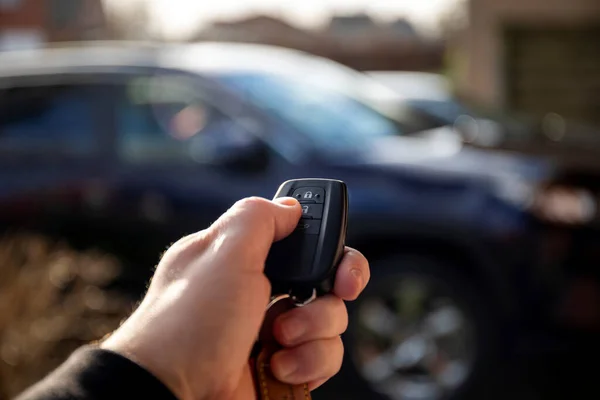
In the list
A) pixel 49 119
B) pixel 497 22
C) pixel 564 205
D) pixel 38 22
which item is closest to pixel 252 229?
pixel 564 205

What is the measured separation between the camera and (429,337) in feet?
12.9

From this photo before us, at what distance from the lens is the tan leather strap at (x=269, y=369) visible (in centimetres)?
138

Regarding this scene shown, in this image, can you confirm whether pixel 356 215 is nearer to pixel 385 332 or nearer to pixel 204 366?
pixel 385 332

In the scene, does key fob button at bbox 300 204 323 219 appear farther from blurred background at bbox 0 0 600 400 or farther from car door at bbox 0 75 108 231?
car door at bbox 0 75 108 231

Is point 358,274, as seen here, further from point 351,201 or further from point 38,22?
point 38,22

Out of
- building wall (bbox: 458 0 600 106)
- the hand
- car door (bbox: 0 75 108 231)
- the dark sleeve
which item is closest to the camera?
the dark sleeve

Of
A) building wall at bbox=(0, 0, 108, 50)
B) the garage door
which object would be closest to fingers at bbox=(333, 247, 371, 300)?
building wall at bbox=(0, 0, 108, 50)

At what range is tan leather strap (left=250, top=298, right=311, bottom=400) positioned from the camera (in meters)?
1.38

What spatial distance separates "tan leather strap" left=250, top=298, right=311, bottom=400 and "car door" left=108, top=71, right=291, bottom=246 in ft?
8.44

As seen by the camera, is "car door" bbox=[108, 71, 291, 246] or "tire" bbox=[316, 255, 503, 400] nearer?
"tire" bbox=[316, 255, 503, 400]

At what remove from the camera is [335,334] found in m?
1.39

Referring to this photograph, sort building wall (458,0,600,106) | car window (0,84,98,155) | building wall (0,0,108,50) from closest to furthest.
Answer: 1. car window (0,84,98,155)
2. building wall (0,0,108,50)
3. building wall (458,0,600,106)

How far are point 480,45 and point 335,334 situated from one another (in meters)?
12.4

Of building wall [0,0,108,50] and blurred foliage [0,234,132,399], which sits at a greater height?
building wall [0,0,108,50]
